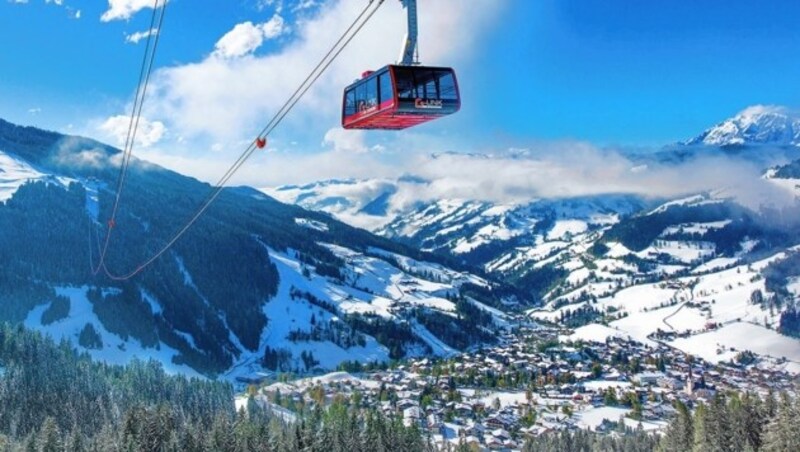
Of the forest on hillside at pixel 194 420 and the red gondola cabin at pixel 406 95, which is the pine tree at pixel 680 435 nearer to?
the forest on hillside at pixel 194 420

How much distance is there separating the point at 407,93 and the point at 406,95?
139 millimetres

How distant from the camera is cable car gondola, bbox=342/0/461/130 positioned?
29905 millimetres

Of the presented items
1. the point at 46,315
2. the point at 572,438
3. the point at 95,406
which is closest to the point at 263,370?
the point at 46,315

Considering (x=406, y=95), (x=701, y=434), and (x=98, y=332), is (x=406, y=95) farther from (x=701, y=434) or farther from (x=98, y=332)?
(x=98, y=332)

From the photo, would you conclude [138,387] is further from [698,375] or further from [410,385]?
[698,375]

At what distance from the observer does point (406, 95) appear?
99.0ft

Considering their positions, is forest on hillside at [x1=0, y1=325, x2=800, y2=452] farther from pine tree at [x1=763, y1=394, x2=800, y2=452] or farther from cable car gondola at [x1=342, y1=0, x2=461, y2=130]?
cable car gondola at [x1=342, y1=0, x2=461, y2=130]

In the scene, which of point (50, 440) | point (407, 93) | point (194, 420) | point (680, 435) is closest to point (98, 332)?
point (194, 420)

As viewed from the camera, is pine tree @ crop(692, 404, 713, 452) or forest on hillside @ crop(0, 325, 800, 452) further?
forest on hillside @ crop(0, 325, 800, 452)

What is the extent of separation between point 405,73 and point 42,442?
6344 cm

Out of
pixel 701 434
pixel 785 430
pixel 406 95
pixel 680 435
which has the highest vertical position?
pixel 406 95

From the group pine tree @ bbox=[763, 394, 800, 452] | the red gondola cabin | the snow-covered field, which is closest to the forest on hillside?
pine tree @ bbox=[763, 394, 800, 452]

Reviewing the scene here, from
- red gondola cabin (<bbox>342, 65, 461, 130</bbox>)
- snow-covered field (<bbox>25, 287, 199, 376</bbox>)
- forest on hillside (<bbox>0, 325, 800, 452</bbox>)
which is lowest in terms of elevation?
forest on hillside (<bbox>0, 325, 800, 452</bbox>)

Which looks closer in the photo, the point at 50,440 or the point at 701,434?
the point at 50,440
